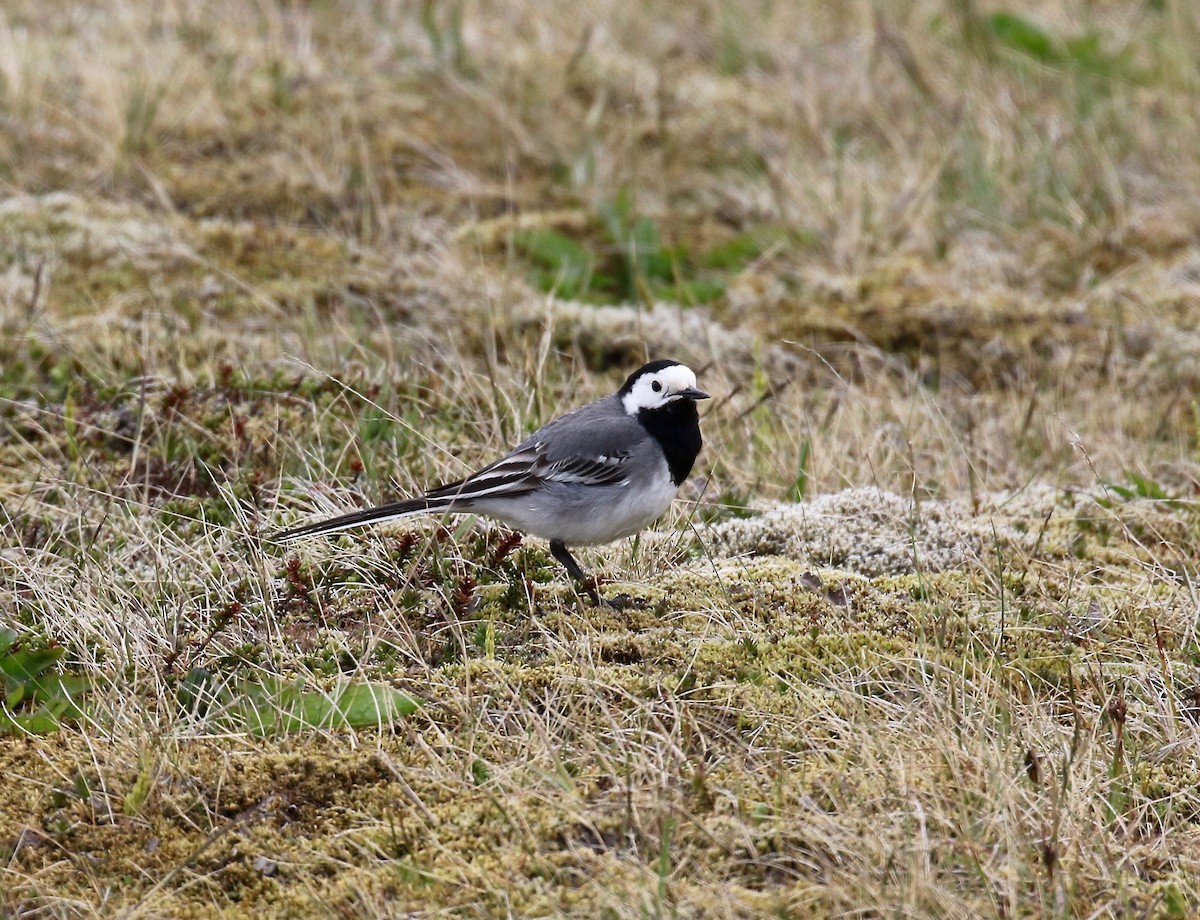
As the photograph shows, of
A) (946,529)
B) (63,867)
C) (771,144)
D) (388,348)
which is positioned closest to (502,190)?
(771,144)

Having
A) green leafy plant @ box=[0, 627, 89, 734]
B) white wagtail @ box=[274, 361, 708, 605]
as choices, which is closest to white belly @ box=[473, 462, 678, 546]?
white wagtail @ box=[274, 361, 708, 605]

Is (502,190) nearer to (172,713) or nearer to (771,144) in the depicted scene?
(771,144)

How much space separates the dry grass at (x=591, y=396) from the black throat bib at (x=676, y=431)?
0.79 feet

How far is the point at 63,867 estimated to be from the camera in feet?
11.8

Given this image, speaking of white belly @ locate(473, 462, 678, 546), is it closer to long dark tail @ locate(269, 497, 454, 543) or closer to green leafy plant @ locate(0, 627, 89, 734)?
long dark tail @ locate(269, 497, 454, 543)

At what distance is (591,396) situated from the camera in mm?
6578

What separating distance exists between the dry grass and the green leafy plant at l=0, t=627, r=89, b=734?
38 millimetres

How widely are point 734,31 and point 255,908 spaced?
8677mm

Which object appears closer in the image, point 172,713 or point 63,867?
point 63,867

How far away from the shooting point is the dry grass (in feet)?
11.8

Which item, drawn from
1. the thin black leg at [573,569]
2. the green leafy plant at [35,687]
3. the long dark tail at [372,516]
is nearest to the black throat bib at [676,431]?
the thin black leg at [573,569]

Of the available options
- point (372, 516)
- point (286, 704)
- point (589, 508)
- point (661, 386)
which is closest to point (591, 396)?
point (661, 386)

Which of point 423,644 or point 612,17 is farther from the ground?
point 612,17

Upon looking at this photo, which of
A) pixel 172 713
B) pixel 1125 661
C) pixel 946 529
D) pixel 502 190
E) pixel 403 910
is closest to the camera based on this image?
pixel 403 910
